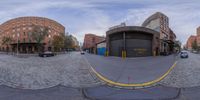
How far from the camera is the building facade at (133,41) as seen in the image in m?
35.8

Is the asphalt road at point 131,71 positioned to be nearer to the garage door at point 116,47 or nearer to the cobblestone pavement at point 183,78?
the cobblestone pavement at point 183,78

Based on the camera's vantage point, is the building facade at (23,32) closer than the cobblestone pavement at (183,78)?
No

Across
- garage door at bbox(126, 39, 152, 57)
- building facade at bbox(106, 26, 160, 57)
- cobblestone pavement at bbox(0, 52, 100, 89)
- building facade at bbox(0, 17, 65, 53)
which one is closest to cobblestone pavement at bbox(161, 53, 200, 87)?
cobblestone pavement at bbox(0, 52, 100, 89)

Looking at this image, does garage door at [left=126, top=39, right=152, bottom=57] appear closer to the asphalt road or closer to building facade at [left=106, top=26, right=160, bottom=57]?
building facade at [left=106, top=26, right=160, bottom=57]

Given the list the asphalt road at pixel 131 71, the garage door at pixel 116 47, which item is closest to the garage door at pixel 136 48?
the garage door at pixel 116 47

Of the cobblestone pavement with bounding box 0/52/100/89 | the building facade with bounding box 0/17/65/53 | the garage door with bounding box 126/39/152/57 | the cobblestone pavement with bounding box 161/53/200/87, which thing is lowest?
the cobblestone pavement with bounding box 161/53/200/87

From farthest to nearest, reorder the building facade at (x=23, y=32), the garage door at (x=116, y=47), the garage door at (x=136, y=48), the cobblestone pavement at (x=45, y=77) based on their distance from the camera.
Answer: the building facade at (x=23, y=32) < the garage door at (x=116, y=47) < the garage door at (x=136, y=48) < the cobblestone pavement at (x=45, y=77)

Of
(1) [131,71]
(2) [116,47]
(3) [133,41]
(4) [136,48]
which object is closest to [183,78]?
(1) [131,71]

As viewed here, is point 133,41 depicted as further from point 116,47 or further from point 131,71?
point 131,71

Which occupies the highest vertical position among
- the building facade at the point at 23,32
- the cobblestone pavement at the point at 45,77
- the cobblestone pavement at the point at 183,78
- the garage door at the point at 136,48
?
the building facade at the point at 23,32

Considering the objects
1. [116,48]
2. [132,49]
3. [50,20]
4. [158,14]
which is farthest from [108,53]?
[50,20]

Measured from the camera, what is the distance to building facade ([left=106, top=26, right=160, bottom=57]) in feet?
117

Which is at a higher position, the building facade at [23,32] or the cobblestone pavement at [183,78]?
the building facade at [23,32]

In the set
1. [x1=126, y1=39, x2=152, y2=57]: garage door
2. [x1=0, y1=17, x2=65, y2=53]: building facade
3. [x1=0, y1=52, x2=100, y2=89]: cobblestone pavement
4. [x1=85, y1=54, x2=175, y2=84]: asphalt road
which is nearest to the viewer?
[x1=0, y1=52, x2=100, y2=89]: cobblestone pavement
